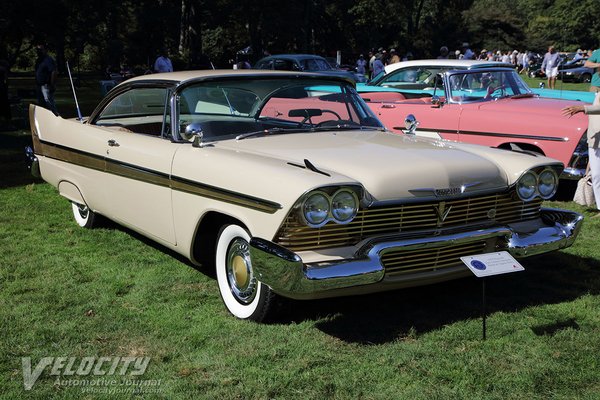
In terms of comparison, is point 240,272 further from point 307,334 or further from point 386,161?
point 386,161

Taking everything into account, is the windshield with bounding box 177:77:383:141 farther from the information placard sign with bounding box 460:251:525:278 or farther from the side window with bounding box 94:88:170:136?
the information placard sign with bounding box 460:251:525:278

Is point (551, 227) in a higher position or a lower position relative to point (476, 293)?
higher

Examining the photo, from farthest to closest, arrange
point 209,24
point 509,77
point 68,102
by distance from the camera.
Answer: point 209,24 → point 68,102 → point 509,77

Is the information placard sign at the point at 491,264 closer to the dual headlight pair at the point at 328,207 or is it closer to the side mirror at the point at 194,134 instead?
the dual headlight pair at the point at 328,207

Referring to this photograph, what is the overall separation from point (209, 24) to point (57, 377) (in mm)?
39995

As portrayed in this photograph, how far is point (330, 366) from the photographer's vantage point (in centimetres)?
326

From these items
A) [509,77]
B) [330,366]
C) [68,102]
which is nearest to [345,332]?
[330,366]

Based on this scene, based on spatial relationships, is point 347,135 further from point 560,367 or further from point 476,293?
point 560,367

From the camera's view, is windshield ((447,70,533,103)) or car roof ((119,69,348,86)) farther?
windshield ((447,70,533,103))

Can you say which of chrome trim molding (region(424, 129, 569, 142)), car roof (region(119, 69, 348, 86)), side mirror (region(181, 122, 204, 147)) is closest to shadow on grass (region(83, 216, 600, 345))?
side mirror (region(181, 122, 204, 147))

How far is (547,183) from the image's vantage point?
4.24 m

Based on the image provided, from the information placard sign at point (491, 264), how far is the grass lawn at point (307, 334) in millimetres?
386

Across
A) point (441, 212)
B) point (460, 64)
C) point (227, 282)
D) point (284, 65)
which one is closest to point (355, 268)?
point (441, 212)

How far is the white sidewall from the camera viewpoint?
12.3 feet
